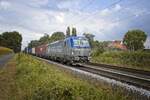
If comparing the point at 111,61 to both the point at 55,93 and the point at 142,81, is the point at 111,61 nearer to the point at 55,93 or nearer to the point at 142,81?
the point at 142,81

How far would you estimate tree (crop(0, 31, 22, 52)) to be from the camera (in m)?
159

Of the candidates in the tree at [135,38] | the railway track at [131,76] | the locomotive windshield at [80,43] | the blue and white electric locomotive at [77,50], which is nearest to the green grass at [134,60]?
the blue and white electric locomotive at [77,50]

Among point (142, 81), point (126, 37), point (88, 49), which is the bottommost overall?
point (142, 81)

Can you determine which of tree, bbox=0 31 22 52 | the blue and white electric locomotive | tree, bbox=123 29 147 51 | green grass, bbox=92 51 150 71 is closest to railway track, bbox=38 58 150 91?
green grass, bbox=92 51 150 71

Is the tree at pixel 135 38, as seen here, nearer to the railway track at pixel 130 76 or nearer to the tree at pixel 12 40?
the tree at pixel 12 40

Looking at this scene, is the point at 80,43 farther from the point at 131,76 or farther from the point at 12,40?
the point at 12,40

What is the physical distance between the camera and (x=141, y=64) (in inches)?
1146

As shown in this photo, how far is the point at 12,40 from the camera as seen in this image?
158875 mm

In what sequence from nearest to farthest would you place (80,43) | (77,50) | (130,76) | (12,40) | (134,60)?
(130,76), (77,50), (80,43), (134,60), (12,40)

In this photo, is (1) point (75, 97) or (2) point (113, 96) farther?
(2) point (113, 96)

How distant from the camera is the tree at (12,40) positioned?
159 metres

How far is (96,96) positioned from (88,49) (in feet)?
68.1

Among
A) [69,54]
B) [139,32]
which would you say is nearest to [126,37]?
[139,32]

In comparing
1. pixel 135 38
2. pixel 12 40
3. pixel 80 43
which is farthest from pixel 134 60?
pixel 12 40
